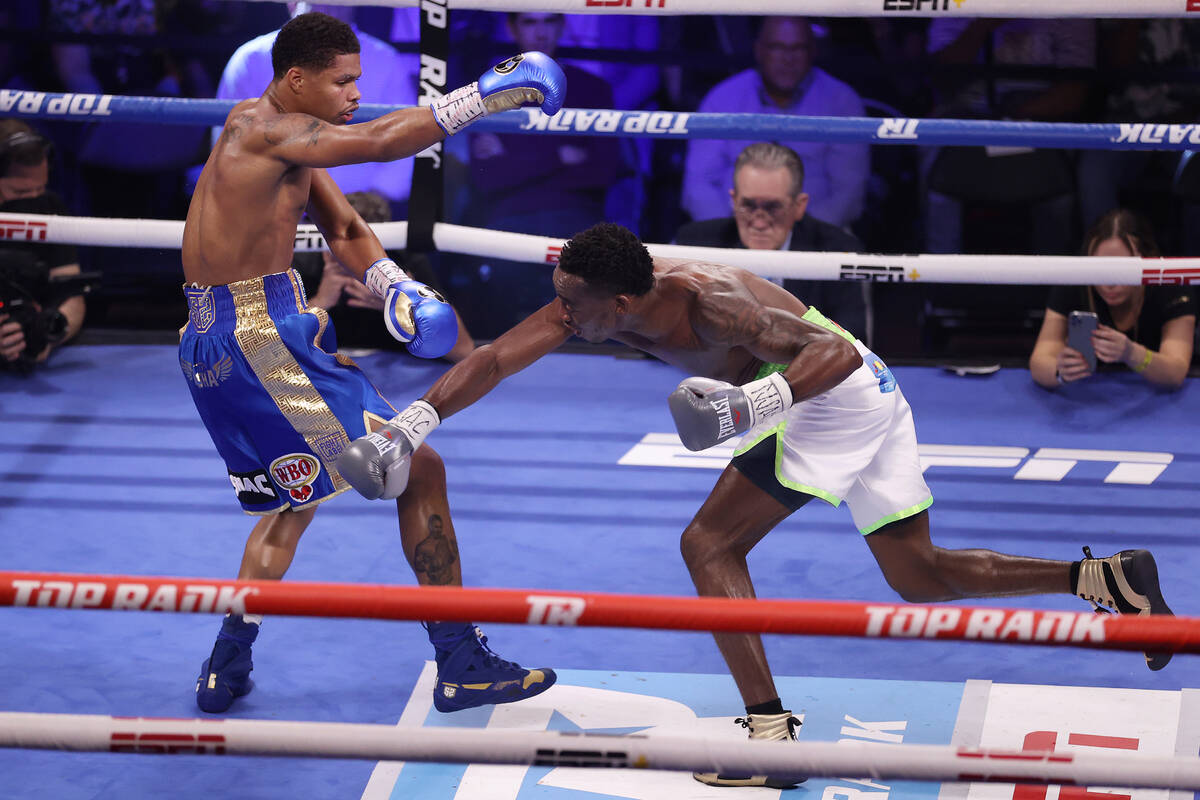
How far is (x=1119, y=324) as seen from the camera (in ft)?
15.4

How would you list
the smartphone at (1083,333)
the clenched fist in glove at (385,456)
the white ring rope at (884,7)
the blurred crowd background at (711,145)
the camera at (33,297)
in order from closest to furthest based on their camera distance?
1. the clenched fist in glove at (385,456)
2. the white ring rope at (884,7)
3. the smartphone at (1083,333)
4. the camera at (33,297)
5. the blurred crowd background at (711,145)

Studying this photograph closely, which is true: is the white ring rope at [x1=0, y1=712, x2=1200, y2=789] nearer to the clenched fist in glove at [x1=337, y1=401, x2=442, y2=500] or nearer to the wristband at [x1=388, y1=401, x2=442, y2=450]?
the clenched fist in glove at [x1=337, y1=401, x2=442, y2=500]

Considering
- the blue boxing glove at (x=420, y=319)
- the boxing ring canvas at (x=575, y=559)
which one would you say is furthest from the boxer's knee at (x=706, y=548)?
the blue boxing glove at (x=420, y=319)

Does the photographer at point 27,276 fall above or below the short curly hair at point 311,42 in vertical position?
below

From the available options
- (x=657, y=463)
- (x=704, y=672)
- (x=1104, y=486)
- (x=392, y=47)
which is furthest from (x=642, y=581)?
(x=392, y=47)

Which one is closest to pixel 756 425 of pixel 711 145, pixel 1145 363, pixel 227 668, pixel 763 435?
pixel 763 435

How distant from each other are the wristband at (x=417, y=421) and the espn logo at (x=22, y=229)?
2.11 m

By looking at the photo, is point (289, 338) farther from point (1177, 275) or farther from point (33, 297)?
point (1177, 275)

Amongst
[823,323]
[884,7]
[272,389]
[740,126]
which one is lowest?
[272,389]

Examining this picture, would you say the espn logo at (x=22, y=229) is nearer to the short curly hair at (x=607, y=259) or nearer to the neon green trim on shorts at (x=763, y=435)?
the short curly hair at (x=607, y=259)

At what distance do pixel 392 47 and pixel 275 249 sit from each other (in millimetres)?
2788

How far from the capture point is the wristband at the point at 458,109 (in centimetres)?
278

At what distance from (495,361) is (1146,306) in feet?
9.35

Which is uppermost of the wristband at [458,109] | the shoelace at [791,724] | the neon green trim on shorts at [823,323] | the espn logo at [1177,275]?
the wristband at [458,109]
